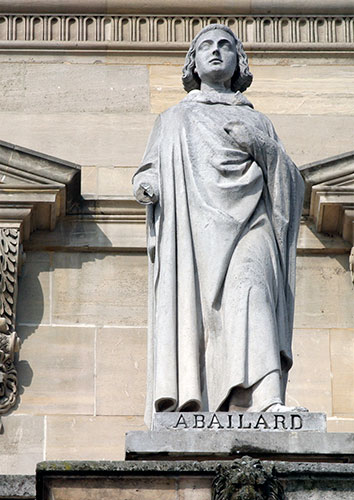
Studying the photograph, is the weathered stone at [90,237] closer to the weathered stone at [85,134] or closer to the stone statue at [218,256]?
the weathered stone at [85,134]

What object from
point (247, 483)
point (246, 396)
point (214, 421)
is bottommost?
point (247, 483)

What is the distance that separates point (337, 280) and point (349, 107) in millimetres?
1682

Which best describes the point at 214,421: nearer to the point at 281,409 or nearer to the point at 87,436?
Answer: the point at 281,409

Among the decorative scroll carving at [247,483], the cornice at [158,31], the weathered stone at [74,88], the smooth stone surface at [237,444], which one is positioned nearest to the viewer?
the decorative scroll carving at [247,483]

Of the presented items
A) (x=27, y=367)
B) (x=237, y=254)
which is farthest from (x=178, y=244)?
(x=27, y=367)

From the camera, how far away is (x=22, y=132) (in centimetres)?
1756

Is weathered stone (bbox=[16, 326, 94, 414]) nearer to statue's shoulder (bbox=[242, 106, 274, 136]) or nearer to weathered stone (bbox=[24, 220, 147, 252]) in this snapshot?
weathered stone (bbox=[24, 220, 147, 252])

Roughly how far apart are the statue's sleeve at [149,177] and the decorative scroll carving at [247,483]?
91.2 inches

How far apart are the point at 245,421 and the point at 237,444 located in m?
0.24

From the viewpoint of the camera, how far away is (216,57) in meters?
14.6

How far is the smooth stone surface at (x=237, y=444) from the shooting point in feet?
41.8

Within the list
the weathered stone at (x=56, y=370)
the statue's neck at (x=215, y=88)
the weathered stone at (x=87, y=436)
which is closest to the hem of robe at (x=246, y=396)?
the statue's neck at (x=215, y=88)

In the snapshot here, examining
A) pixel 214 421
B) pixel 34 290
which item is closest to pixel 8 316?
pixel 34 290

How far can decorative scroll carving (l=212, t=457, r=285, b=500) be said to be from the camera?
12.1 m
